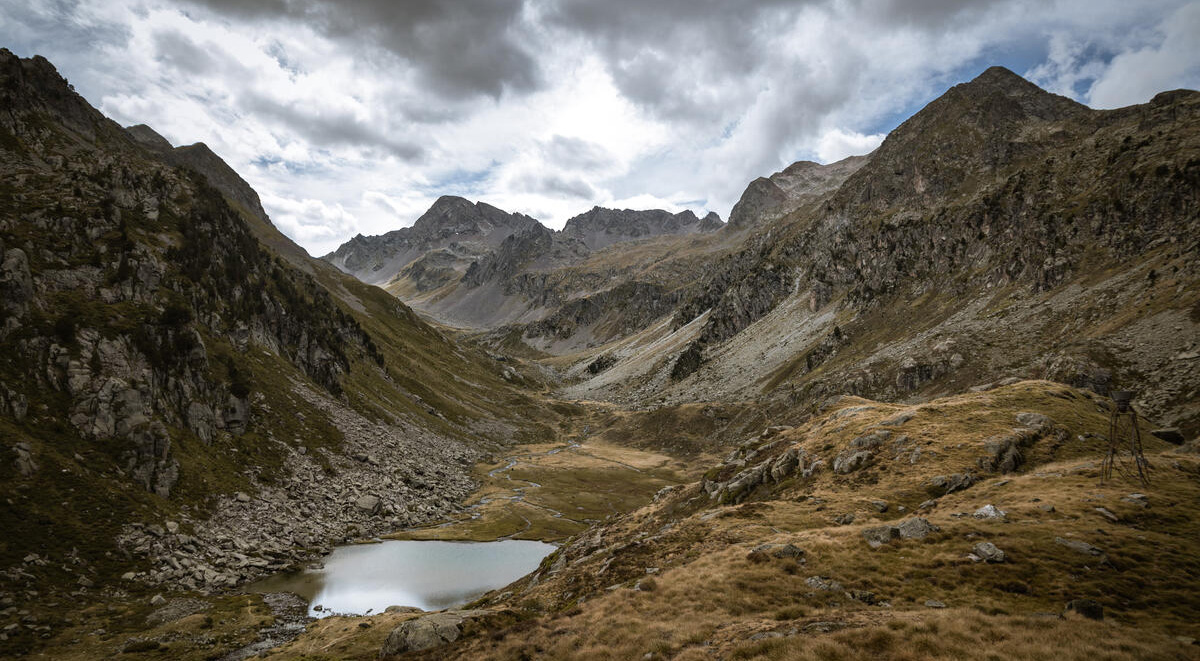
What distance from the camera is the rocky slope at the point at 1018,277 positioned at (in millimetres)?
72125

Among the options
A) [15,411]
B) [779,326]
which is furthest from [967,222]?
[15,411]

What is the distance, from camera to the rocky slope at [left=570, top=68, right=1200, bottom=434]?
72.1 metres

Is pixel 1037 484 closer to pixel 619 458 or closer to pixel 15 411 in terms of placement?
pixel 15 411

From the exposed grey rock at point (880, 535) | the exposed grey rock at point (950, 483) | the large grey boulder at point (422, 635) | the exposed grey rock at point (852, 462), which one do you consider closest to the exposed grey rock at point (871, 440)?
the exposed grey rock at point (852, 462)

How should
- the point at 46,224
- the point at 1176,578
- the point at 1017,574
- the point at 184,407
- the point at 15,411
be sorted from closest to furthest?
the point at 1176,578
the point at 1017,574
the point at 15,411
the point at 184,407
the point at 46,224

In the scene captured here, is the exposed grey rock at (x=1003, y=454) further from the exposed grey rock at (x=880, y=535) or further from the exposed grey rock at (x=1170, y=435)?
the exposed grey rock at (x=1170, y=435)

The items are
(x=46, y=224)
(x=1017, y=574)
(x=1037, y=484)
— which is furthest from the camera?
(x=46, y=224)

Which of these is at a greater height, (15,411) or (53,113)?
(53,113)

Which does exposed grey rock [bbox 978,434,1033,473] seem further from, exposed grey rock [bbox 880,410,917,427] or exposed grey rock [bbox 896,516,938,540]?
exposed grey rock [bbox 896,516,938,540]

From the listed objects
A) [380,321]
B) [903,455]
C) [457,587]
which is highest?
[380,321]

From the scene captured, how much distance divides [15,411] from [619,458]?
118 meters

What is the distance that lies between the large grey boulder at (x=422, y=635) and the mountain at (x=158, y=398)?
90.8 ft

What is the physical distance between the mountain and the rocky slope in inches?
3851

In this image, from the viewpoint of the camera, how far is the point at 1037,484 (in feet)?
95.8
